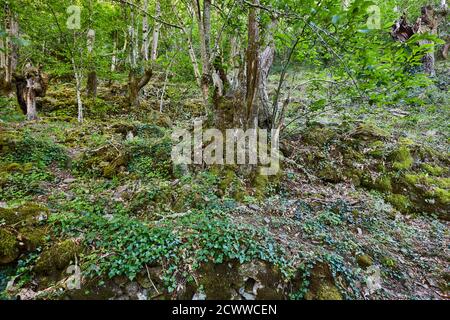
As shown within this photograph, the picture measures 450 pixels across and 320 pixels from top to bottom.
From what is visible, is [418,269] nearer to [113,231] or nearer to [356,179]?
[356,179]

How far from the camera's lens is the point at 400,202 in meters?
5.29

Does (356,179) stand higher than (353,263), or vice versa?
(356,179)

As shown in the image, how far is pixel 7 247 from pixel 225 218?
9.41 feet

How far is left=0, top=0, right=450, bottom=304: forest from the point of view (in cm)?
285

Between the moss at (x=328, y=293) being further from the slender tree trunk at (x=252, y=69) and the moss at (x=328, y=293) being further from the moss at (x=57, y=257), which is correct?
the slender tree trunk at (x=252, y=69)

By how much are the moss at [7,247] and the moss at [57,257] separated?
302 millimetres

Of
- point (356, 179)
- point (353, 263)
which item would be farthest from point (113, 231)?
point (356, 179)

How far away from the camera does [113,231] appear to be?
3.33 metres

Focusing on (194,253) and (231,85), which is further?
(231,85)

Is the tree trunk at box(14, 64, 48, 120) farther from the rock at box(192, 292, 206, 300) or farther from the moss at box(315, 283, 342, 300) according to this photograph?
the moss at box(315, 283, 342, 300)

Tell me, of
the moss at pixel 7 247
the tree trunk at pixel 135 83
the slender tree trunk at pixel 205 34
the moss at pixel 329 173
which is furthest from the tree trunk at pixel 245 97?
the tree trunk at pixel 135 83

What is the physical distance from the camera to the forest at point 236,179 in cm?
285
